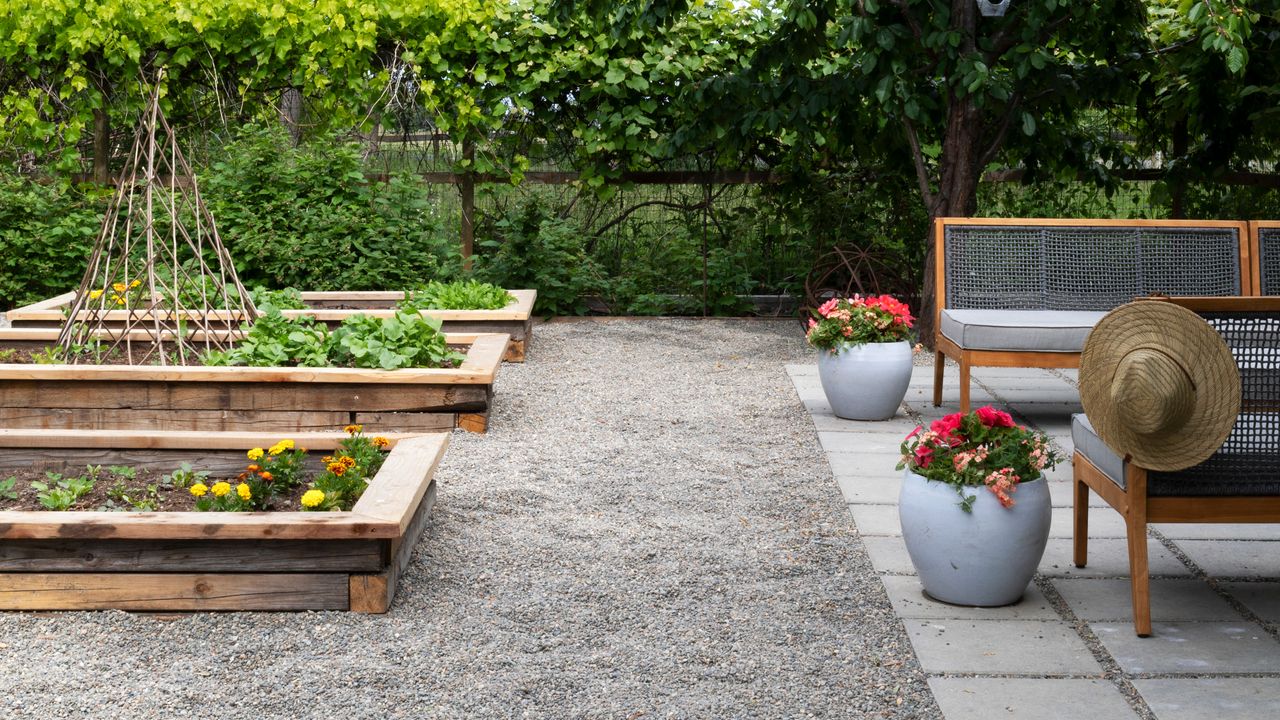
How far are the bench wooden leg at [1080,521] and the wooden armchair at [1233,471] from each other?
0.38 m

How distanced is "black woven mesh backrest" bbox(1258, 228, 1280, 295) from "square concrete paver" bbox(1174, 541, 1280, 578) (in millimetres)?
2336

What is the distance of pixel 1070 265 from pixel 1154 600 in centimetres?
318

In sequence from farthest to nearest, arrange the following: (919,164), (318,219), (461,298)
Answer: (318,219)
(919,164)
(461,298)

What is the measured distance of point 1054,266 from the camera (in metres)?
6.22

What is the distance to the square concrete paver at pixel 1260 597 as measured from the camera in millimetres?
3230

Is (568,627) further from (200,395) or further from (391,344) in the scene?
(200,395)

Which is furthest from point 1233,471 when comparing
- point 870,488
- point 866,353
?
point 866,353

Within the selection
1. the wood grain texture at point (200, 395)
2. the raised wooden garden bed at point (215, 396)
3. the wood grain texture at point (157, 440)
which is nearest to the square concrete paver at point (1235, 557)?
the wood grain texture at point (157, 440)

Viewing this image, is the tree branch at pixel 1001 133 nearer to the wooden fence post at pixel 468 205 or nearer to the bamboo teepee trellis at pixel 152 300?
the wooden fence post at pixel 468 205

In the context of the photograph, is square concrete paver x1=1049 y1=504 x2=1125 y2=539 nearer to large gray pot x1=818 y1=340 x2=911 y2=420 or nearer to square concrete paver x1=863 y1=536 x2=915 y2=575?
square concrete paver x1=863 y1=536 x2=915 y2=575

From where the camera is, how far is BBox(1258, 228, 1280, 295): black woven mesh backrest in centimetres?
573

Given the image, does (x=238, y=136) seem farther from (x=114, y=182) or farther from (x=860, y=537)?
(x=860, y=537)

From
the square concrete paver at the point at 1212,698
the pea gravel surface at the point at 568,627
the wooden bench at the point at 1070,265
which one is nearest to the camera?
the square concrete paver at the point at 1212,698

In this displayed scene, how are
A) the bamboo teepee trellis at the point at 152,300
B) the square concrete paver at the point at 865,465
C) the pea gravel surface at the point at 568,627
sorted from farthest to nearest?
1. the bamboo teepee trellis at the point at 152,300
2. the square concrete paver at the point at 865,465
3. the pea gravel surface at the point at 568,627
